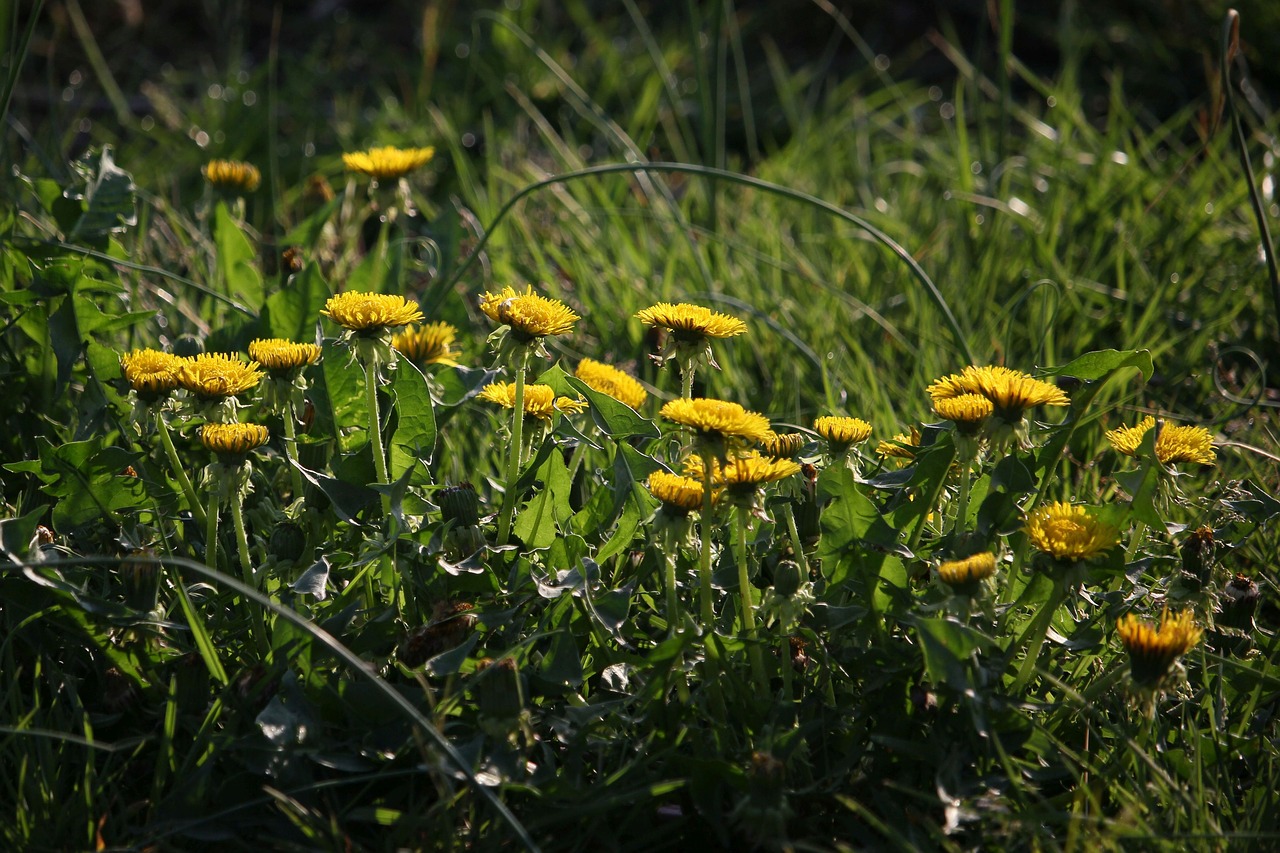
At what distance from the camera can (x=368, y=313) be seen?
4.27ft

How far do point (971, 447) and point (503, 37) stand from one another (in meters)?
3.07

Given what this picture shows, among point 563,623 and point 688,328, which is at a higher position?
point 688,328

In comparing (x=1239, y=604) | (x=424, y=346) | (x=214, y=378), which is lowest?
(x=1239, y=604)

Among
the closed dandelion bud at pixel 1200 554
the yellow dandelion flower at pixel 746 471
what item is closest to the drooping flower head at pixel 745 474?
the yellow dandelion flower at pixel 746 471

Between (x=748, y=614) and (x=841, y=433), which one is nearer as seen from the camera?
(x=748, y=614)

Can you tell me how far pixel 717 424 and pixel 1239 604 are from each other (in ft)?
2.48

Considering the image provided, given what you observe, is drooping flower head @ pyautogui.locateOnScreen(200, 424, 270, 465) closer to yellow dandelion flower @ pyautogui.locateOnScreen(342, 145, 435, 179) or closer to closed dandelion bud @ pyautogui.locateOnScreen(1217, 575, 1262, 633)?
yellow dandelion flower @ pyautogui.locateOnScreen(342, 145, 435, 179)

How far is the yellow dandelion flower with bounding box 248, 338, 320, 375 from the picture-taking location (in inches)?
52.9

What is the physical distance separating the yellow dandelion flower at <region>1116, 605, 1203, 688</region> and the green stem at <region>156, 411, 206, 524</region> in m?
1.05

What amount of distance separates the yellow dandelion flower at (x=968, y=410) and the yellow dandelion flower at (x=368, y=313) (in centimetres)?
60

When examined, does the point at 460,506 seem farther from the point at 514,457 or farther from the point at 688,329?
the point at 688,329

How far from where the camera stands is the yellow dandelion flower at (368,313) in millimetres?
1302

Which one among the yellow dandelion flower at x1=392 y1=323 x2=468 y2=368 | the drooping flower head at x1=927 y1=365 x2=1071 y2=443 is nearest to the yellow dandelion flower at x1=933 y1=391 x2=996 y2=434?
the drooping flower head at x1=927 y1=365 x2=1071 y2=443

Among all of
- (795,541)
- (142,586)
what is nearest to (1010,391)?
(795,541)
